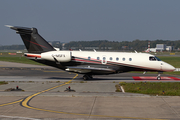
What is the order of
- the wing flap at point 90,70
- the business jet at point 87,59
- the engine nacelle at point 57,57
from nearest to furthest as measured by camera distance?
the wing flap at point 90,70 < the engine nacelle at point 57,57 < the business jet at point 87,59

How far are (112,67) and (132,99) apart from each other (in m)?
11.7

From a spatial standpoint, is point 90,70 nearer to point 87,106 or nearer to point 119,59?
point 119,59

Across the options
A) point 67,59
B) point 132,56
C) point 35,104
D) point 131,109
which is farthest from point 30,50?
point 131,109

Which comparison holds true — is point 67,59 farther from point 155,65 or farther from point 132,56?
point 155,65

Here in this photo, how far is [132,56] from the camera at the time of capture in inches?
1069

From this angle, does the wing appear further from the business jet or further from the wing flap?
the business jet

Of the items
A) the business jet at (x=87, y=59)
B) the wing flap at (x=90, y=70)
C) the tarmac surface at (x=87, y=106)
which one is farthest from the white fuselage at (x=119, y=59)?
the tarmac surface at (x=87, y=106)

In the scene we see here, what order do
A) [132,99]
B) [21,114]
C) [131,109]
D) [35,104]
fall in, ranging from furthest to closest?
[132,99]
[35,104]
[131,109]
[21,114]

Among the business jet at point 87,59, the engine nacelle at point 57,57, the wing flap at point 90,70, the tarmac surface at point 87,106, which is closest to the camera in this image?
the tarmac surface at point 87,106

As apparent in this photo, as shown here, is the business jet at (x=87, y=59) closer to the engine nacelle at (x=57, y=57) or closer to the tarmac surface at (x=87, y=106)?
the engine nacelle at (x=57, y=57)

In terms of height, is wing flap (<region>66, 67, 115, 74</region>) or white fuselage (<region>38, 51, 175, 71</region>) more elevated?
white fuselage (<region>38, 51, 175, 71</region>)

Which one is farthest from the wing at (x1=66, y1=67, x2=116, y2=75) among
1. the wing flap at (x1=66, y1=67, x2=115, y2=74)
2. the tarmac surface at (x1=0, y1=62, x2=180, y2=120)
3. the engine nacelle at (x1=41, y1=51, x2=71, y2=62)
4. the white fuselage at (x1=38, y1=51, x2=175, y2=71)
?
the tarmac surface at (x1=0, y1=62, x2=180, y2=120)

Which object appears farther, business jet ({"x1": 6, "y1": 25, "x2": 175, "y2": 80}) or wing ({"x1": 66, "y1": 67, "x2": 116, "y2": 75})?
business jet ({"x1": 6, "y1": 25, "x2": 175, "y2": 80})

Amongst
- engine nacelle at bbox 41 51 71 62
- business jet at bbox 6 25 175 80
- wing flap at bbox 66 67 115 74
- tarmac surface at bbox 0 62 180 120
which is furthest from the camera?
business jet at bbox 6 25 175 80
